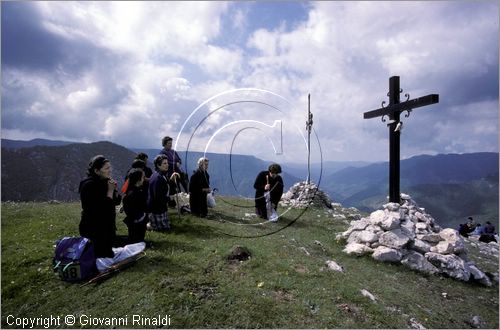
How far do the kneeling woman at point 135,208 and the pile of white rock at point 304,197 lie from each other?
1265cm

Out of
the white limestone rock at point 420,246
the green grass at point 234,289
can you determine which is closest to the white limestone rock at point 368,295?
the green grass at point 234,289

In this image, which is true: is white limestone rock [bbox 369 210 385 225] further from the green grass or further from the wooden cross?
the wooden cross

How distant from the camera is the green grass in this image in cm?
680

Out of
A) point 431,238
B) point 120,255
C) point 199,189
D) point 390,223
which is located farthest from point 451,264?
point 120,255

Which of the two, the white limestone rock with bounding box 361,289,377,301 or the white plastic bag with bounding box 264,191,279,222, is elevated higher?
the white plastic bag with bounding box 264,191,279,222

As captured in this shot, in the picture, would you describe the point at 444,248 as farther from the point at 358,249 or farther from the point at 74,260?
the point at 74,260

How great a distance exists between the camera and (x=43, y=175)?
145 metres

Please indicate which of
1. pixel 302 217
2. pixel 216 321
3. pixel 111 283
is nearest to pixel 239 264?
pixel 216 321

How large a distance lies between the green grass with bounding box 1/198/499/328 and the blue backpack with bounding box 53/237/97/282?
285 millimetres

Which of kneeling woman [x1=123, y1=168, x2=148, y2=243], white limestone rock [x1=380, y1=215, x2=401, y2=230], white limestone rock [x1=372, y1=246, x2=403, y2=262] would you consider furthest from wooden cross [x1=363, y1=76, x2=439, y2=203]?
kneeling woman [x1=123, y1=168, x2=148, y2=243]

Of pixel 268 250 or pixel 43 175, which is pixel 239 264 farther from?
pixel 43 175

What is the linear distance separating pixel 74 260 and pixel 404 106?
14667 millimetres

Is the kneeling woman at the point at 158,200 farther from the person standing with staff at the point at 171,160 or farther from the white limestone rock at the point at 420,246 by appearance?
the white limestone rock at the point at 420,246

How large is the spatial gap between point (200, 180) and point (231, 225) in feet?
8.47
